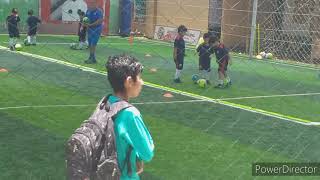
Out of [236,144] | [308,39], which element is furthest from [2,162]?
[308,39]

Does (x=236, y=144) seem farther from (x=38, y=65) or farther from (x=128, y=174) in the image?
(x=38, y=65)

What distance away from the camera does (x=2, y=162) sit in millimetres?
6281

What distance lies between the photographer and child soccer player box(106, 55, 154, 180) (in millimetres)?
2844

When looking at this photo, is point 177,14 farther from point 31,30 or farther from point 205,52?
point 205,52

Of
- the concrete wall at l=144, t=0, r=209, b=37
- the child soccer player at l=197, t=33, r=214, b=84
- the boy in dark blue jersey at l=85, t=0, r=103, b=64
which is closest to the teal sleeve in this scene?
the child soccer player at l=197, t=33, r=214, b=84

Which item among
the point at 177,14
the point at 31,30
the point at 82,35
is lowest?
the point at 82,35

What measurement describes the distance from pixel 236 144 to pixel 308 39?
13729 mm

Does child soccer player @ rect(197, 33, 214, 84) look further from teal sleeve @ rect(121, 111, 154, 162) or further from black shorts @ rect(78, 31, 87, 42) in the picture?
teal sleeve @ rect(121, 111, 154, 162)

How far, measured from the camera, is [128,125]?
112 inches

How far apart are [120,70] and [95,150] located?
0.44 m
